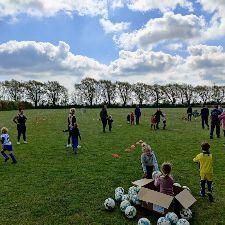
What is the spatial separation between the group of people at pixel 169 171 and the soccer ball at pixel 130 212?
0.93 m

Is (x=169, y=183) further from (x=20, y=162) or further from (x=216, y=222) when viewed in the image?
(x=20, y=162)

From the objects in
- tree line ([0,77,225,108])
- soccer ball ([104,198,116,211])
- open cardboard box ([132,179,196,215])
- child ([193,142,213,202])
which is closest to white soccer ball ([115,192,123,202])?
soccer ball ([104,198,116,211])

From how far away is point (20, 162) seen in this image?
16172 mm

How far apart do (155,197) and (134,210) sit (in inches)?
24.6

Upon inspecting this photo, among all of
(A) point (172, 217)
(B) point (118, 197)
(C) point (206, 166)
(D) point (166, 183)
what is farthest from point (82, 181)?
(A) point (172, 217)

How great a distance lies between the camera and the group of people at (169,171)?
9.09m

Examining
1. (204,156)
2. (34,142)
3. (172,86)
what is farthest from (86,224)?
(172,86)

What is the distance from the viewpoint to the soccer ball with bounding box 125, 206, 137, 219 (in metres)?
8.66

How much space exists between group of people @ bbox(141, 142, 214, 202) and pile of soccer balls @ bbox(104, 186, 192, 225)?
696 mm

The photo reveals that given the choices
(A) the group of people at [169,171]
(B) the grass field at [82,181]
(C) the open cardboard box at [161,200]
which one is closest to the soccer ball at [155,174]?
(A) the group of people at [169,171]

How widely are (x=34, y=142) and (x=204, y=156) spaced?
613 inches

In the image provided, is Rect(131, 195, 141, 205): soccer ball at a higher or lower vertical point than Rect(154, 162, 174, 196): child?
lower

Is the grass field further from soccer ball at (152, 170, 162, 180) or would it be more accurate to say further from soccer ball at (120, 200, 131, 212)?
soccer ball at (152, 170, 162, 180)

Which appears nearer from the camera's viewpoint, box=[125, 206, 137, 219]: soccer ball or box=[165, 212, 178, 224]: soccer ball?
box=[165, 212, 178, 224]: soccer ball
